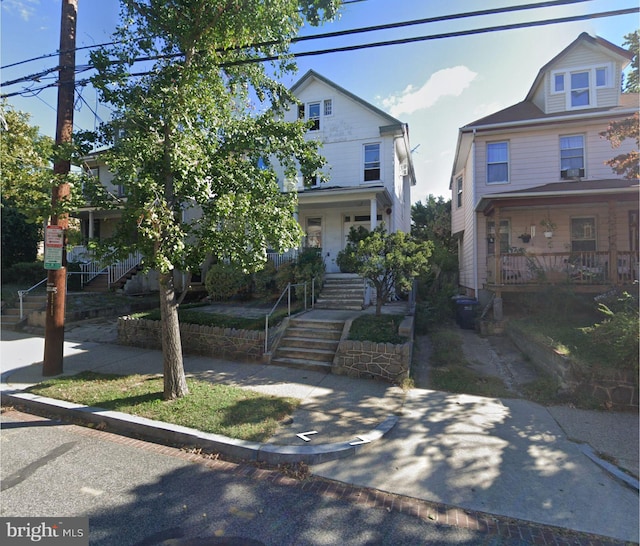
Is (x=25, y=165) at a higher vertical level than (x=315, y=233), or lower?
higher

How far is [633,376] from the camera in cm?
483

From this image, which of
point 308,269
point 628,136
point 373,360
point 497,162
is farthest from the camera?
point 497,162

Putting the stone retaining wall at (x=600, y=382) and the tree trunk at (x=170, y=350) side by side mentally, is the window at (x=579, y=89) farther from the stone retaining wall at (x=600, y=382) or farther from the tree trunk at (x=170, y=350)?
the tree trunk at (x=170, y=350)

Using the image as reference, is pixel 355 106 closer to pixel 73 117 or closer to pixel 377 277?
pixel 377 277

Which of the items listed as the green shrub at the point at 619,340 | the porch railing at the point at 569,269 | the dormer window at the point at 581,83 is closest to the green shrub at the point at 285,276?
the porch railing at the point at 569,269

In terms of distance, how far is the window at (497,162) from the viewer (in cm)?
1252

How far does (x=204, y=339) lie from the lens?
7.54 m

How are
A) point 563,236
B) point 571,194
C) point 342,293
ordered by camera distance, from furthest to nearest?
point 563,236 → point 342,293 → point 571,194

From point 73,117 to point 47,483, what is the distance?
6.06m

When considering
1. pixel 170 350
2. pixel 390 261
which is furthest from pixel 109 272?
pixel 390 261

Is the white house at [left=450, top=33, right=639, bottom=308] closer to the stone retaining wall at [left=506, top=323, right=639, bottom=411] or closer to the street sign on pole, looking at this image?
the stone retaining wall at [left=506, top=323, right=639, bottom=411]

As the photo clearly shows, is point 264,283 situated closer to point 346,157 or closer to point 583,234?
point 346,157

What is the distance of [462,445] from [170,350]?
13.4 feet

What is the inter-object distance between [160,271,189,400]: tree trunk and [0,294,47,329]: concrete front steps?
888 centimetres
